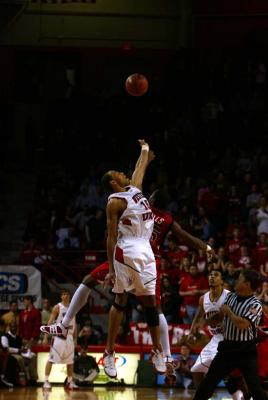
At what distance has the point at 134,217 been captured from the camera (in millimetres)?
10922

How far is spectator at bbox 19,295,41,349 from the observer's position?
21047 millimetres

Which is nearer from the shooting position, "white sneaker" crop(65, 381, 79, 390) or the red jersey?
the red jersey

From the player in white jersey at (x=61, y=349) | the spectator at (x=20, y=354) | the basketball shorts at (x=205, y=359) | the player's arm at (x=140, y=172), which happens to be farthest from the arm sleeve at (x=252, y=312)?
the spectator at (x=20, y=354)

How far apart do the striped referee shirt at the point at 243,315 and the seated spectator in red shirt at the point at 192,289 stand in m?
8.81

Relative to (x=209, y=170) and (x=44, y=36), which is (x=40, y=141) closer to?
(x=44, y=36)

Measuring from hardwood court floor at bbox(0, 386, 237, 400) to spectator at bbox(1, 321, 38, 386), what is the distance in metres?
0.91

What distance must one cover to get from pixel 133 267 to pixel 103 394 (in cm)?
825

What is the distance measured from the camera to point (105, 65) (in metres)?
30.5

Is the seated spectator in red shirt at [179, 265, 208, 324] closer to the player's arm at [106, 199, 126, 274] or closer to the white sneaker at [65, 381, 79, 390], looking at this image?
the white sneaker at [65, 381, 79, 390]

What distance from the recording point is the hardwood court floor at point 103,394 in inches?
688

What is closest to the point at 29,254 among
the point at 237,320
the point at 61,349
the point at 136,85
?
the point at 61,349

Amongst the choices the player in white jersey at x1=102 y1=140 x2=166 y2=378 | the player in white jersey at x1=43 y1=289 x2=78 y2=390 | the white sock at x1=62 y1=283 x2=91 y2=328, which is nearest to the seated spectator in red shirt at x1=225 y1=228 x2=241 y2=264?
the player in white jersey at x1=43 y1=289 x2=78 y2=390

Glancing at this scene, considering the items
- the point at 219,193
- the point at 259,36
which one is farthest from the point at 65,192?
the point at 259,36

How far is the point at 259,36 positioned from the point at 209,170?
19.9 feet
